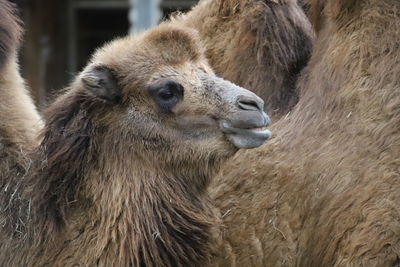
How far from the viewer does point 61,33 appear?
14.3 meters

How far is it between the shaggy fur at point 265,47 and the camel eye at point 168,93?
748mm

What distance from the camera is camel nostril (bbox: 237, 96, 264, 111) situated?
4.72 m

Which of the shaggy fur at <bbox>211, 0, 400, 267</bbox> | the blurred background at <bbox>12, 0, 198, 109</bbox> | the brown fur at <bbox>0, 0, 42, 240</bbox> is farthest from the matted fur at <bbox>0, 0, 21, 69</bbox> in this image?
the blurred background at <bbox>12, 0, 198, 109</bbox>

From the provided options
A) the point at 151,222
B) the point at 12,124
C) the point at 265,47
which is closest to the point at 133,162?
the point at 151,222

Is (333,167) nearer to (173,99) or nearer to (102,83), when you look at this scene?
(173,99)

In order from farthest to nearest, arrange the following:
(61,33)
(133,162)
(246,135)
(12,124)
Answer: (61,33) → (12,124) → (133,162) → (246,135)

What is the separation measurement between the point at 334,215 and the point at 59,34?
987 cm

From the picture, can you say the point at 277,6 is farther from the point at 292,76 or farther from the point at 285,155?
the point at 285,155

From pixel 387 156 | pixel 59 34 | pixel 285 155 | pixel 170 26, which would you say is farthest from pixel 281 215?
pixel 59 34

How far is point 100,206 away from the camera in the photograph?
482 centimetres

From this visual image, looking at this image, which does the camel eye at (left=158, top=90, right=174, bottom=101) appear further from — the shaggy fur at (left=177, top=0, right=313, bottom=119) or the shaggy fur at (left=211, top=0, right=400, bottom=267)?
the shaggy fur at (left=177, top=0, right=313, bottom=119)

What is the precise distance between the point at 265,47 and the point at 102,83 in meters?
1.07

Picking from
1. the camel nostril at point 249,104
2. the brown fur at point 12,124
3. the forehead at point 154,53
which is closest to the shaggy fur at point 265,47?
the forehead at point 154,53

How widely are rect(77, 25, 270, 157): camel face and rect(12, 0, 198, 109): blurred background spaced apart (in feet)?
24.3
